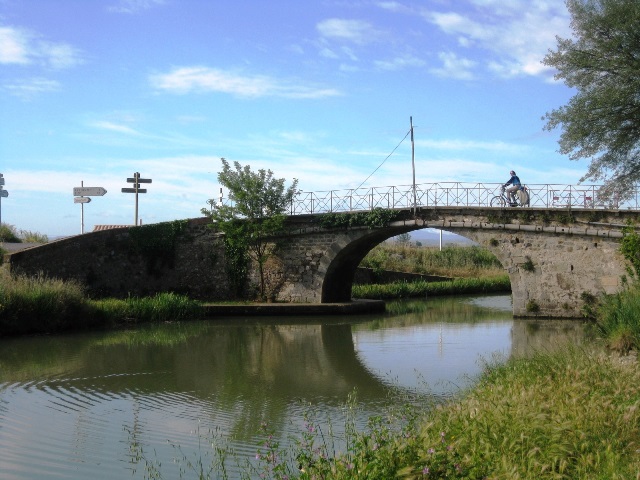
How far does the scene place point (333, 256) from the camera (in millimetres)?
24875

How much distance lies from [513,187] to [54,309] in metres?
13.5

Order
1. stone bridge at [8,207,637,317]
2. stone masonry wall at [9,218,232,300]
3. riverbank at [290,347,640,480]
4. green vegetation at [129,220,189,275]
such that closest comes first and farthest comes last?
riverbank at [290,347,640,480] → stone bridge at [8,207,637,317] → stone masonry wall at [9,218,232,300] → green vegetation at [129,220,189,275]

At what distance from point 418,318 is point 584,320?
4972mm

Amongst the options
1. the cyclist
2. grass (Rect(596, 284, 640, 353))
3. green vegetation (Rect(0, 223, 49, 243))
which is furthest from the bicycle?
green vegetation (Rect(0, 223, 49, 243))

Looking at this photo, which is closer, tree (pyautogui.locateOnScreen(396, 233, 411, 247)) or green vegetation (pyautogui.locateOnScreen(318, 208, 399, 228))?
green vegetation (pyautogui.locateOnScreen(318, 208, 399, 228))

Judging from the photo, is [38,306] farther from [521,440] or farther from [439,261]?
[439,261]

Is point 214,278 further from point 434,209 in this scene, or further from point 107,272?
point 434,209

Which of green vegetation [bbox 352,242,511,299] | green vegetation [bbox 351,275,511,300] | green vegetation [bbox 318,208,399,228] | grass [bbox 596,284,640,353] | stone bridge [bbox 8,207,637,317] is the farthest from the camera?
green vegetation [bbox 352,242,511,299]

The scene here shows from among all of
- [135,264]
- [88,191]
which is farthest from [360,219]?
[88,191]

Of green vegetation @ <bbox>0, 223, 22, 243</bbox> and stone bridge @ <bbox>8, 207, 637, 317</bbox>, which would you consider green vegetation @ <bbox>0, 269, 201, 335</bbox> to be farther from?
green vegetation @ <bbox>0, 223, 22, 243</bbox>

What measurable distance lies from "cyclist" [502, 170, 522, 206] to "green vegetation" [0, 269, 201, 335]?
1099cm

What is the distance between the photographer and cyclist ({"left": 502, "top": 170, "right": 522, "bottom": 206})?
2194 cm

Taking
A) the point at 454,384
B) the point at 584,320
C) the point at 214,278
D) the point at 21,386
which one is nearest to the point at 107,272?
the point at 214,278

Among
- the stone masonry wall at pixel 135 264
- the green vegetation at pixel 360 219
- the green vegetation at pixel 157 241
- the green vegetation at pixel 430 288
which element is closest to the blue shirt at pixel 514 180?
the green vegetation at pixel 360 219
